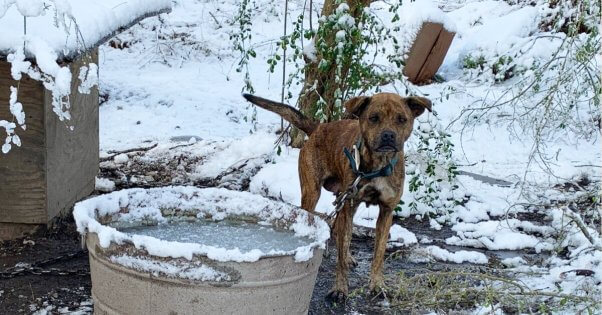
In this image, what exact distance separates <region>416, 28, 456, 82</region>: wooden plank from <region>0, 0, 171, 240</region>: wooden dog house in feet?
19.0

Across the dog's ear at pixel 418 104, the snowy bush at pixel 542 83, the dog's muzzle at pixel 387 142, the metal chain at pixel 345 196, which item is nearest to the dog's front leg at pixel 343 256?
the metal chain at pixel 345 196

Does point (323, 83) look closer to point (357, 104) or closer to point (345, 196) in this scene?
point (357, 104)

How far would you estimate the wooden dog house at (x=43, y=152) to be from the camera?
4754mm

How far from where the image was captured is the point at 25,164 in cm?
491

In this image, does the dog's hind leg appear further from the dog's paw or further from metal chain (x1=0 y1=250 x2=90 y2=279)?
metal chain (x1=0 y1=250 x2=90 y2=279)

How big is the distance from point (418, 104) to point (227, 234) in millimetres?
1690

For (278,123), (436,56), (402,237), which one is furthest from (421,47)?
(402,237)

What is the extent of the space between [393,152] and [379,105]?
288mm

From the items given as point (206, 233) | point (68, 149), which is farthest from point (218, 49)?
point (206, 233)

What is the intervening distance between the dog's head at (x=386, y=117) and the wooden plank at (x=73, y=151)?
1697 millimetres

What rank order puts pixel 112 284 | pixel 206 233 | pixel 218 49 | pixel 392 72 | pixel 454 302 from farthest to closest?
pixel 218 49
pixel 392 72
pixel 454 302
pixel 206 233
pixel 112 284

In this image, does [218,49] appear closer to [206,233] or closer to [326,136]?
[326,136]

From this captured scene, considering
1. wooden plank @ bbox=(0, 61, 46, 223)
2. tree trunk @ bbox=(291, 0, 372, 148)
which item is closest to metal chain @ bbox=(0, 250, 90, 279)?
wooden plank @ bbox=(0, 61, 46, 223)

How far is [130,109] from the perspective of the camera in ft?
30.4
